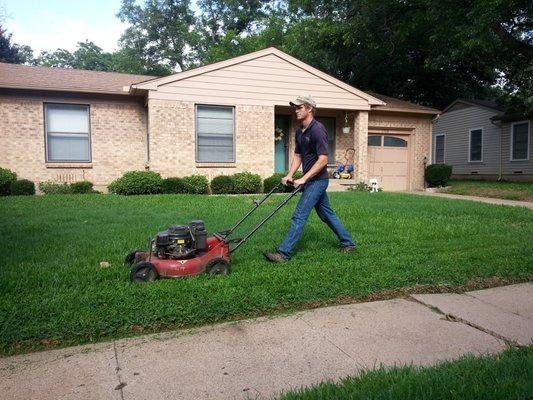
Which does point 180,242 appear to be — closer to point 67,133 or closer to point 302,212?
point 302,212

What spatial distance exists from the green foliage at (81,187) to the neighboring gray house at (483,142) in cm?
1973

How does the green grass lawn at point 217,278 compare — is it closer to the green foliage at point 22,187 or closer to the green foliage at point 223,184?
Answer: the green foliage at point 22,187

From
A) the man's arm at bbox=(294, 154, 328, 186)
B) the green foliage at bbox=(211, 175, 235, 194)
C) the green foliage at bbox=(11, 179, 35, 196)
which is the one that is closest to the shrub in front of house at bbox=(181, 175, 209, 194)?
the green foliage at bbox=(211, 175, 235, 194)

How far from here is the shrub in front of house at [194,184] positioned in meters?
13.6

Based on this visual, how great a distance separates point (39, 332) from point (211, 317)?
50.0 inches

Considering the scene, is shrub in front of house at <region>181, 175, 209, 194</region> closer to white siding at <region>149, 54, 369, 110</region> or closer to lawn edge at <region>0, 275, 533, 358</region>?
white siding at <region>149, 54, 369, 110</region>

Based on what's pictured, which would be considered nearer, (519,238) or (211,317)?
(211,317)

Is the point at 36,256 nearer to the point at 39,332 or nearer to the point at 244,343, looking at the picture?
the point at 39,332

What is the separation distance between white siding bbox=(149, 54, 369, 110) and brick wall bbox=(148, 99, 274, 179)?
345 mm

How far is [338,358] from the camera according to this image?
2768 mm

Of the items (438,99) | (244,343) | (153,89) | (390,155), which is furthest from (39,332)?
(438,99)

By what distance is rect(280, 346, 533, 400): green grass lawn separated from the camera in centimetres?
212

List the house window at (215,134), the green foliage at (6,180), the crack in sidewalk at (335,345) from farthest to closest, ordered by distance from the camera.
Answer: the house window at (215,134) < the green foliage at (6,180) < the crack in sidewalk at (335,345)

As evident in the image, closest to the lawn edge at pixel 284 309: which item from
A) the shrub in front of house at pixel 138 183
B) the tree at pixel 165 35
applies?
the shrub in front of house at pixel 138 183
